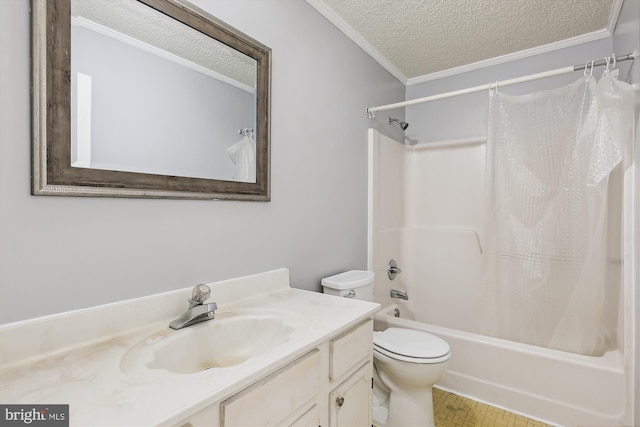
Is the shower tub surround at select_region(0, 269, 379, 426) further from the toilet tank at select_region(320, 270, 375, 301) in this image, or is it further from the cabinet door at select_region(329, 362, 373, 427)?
the toilet tank at select_region(320, 270, 375, 301)

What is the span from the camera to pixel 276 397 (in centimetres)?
77

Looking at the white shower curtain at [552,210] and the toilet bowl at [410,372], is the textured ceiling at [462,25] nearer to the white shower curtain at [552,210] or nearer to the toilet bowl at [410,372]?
the white shower curtain at [552,210]

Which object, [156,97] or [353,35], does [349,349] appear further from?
[353,35]

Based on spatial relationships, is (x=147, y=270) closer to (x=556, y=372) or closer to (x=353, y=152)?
(x=353, y=152)

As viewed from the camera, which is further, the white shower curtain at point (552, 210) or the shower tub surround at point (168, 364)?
the white shower curtain at point (552, 210)

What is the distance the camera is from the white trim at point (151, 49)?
866mm

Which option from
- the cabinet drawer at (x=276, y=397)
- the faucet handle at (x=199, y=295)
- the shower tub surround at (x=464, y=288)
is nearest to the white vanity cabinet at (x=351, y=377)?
the cabinet drawer at (x=276, y=397)

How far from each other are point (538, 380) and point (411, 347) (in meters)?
0.82

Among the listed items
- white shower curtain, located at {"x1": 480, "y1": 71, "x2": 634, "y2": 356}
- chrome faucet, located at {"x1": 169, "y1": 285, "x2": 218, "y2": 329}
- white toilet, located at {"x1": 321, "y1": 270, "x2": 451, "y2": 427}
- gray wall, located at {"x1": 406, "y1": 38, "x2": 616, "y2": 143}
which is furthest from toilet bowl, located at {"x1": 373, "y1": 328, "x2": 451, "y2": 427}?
gray wall, located at {"x1": 406, "y1": 38, "x2": 616, "y2": 143}

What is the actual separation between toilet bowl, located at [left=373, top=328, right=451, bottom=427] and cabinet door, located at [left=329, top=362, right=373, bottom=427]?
33 cm

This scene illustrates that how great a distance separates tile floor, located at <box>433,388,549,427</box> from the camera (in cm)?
168

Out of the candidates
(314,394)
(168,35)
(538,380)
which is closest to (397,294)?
(538,380)

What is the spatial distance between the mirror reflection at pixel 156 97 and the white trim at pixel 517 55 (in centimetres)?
186

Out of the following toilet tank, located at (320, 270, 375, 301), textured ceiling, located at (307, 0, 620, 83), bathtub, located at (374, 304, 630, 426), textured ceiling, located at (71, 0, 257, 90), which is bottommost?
bathtub, located at (374, 304, 630, 426)
